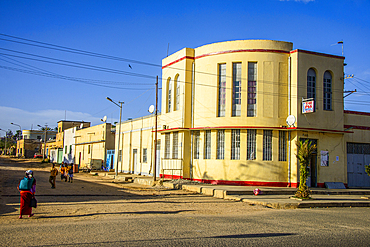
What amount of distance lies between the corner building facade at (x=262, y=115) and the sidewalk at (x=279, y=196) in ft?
5.62

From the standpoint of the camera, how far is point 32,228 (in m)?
8.70

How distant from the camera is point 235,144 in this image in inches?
870

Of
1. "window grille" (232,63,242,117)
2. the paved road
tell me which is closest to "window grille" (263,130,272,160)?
"window grille" (232,63,242,117)

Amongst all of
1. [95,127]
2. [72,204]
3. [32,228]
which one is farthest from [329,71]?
[95,127]

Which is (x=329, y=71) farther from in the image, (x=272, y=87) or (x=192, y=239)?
(x=192, y=239)

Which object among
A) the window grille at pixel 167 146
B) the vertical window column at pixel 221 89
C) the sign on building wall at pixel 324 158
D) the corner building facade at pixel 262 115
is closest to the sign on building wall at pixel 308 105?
the corner building facade at pixel 262 115

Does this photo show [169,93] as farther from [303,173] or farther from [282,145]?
[303,173]

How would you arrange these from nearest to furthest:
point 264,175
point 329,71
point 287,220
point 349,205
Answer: point 287,220 → point 349,205 → point 264,175 → point 329,71

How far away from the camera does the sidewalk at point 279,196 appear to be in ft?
50.7

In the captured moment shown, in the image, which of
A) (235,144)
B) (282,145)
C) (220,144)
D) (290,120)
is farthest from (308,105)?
(220,144)

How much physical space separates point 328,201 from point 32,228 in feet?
44.7

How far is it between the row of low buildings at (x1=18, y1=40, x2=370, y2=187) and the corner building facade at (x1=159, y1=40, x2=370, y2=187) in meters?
0.07

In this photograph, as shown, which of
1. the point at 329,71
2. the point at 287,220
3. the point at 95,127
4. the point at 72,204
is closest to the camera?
the point at 287,220

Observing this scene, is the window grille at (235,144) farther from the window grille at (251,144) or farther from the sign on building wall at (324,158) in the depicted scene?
the sign on building wall at (324,158)
